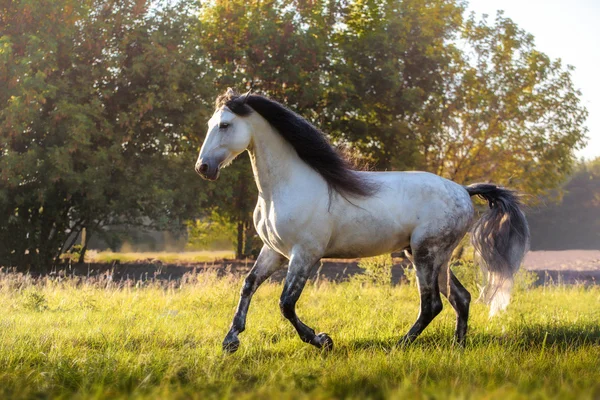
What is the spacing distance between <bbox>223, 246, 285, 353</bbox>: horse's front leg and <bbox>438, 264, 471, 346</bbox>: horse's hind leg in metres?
1.71

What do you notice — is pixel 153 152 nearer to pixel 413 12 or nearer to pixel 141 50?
pixel 141 50

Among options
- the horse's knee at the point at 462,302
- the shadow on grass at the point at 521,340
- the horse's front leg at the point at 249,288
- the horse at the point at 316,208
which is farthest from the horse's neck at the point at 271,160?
the horse's knee at the point at 462,302

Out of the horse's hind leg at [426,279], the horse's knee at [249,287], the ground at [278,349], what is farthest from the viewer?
the horse's hind leg at [426,279]

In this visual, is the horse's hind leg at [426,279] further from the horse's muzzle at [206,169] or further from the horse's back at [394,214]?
the horse's muzzle at [206,169]

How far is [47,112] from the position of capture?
53.1 ft

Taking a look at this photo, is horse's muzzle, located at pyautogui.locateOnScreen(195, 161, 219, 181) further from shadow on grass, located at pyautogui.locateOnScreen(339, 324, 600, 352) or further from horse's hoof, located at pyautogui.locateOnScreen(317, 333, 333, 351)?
shadow on grass, located at pyautogui.locateOnScreen(339, 324, 600, 352)

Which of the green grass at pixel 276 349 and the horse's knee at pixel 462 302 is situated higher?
the horse's knee at pixel 462 302

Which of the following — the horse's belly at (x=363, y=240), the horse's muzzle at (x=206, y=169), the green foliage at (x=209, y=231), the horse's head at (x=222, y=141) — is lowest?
the green foliage at (x=209, y=231)

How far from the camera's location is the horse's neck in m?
5.92

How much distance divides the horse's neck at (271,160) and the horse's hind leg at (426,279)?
1.43m

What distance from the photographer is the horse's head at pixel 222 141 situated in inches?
222

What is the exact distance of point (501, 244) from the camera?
6.82 meters

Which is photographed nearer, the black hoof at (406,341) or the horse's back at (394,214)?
the black hoof at (406,341)

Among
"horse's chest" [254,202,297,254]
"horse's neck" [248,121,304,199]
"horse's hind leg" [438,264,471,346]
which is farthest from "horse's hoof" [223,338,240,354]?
"horse's hind leg" [438,264,471,346]
